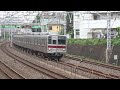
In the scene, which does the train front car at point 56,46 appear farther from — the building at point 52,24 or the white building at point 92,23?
the white building at point 92,23

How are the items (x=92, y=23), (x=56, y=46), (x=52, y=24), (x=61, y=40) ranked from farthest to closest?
(x=52, y=24), (x=92, y=23), (x=61, y=40), (x=56, y=46)

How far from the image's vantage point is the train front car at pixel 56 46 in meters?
26.6

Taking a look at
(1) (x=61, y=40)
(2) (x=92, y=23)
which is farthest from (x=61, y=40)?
(2) (x=92, y=23)

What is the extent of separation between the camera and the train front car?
26.6 metres

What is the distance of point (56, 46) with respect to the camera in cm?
2678

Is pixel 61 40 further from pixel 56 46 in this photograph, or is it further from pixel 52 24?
pixel 52 24

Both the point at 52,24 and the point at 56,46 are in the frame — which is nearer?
the point at 56,46

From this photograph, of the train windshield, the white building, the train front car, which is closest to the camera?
the train front car

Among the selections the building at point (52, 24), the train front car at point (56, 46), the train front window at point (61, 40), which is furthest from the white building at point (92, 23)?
the train front car at point (56, 46)

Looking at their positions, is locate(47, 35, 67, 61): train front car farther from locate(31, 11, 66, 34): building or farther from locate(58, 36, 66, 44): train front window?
locate(31, 11, 66, 34): building

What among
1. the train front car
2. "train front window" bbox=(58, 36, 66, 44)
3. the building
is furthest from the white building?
the train front car
